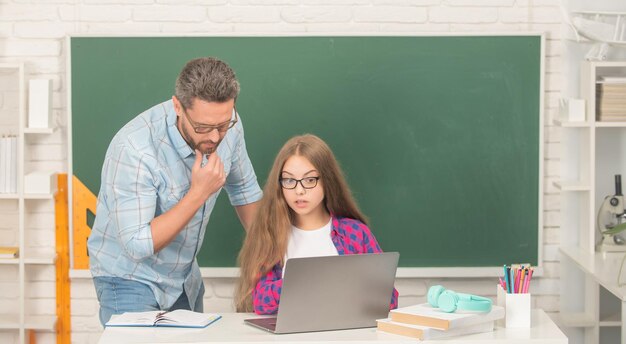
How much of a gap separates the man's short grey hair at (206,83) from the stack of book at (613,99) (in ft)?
5.51

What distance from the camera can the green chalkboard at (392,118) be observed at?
3688mm

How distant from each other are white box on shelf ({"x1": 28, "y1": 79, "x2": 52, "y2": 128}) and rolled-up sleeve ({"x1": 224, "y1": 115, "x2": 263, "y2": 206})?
38.4 inches

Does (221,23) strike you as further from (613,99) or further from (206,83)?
(613,99)

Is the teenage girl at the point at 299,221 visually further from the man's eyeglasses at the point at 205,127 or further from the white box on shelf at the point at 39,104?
the white box on shelf at the point at 39,104

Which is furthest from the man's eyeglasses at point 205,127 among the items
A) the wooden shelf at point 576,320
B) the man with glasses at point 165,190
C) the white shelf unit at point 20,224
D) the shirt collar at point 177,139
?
the wooden shelf at point 576,320

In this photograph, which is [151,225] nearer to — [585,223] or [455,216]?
[455,216]

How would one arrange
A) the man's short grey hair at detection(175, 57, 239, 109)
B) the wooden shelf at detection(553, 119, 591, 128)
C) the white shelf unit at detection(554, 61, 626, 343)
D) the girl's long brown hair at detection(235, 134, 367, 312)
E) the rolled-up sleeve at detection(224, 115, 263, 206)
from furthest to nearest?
the white shelf unit at detection(554, 61, 626, 343), the wooden shelf at detection(553, 119, 591, 128), the rolled-up sleeve at detection(224, 115, 263, 206), the girl's long brown hair at detection(235, 134, 367, 312), the man's short grey hair at detection(175, 57, 239, 109)

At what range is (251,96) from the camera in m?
3.71

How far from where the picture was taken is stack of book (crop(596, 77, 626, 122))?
3.56 meters

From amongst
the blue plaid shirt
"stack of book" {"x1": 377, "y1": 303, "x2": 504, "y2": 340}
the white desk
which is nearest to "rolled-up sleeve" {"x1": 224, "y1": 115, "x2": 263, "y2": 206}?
the blue plaid shirt

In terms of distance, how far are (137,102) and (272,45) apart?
1.96ft

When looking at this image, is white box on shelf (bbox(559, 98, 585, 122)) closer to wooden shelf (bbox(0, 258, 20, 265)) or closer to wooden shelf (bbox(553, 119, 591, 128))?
wooden shelf (bbox(553, 119, 591, 128))

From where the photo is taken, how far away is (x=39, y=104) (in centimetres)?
362

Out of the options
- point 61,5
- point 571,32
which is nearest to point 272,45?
point 61,5
